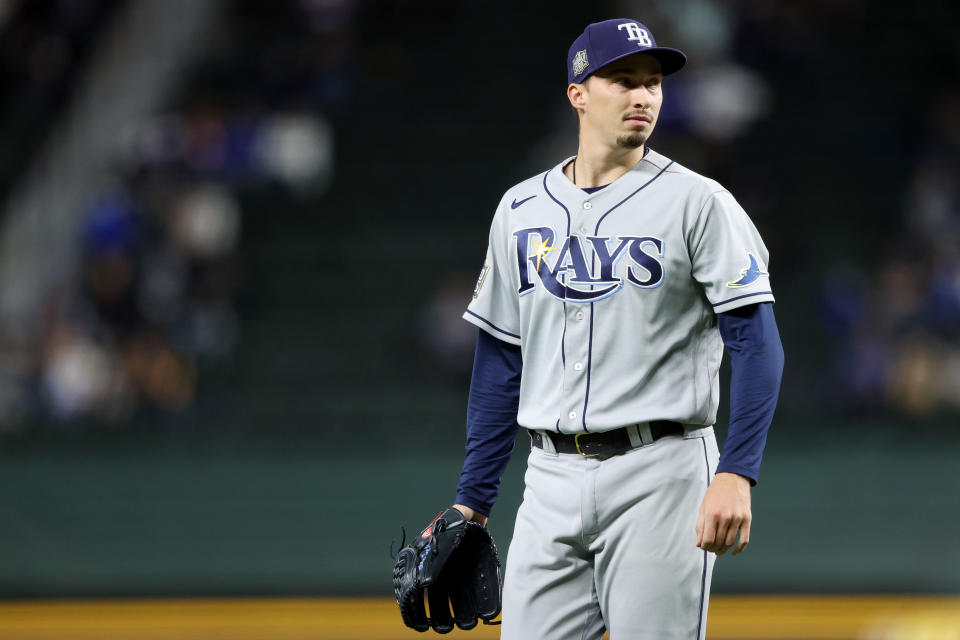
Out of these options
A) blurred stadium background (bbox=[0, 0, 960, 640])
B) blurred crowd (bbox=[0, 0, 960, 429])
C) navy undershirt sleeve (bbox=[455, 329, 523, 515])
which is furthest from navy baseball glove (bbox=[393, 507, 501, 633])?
blurred crowd (bbox=[0, 0, 960, 429])

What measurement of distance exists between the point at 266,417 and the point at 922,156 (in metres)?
5.68

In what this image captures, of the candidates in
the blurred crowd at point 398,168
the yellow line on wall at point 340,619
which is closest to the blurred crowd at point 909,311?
the blurred crowd at point 398,168

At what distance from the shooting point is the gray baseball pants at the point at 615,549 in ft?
8.90

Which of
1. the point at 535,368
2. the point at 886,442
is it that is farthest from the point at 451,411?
the point at 535,368

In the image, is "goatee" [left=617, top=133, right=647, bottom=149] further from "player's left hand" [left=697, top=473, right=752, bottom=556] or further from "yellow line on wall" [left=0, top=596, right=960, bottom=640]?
"yellow line on wall" [left=0, top=596, right=960, bottom=640]

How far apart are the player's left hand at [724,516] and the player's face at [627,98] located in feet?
2.61

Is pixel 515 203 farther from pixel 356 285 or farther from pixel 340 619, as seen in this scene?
pixel 356 285

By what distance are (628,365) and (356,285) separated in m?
7.63

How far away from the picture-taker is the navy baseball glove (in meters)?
3.04

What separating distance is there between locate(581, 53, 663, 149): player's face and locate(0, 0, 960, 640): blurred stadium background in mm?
4116

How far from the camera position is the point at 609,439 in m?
2.82

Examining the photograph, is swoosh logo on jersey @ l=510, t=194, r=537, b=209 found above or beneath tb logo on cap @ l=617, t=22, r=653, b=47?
beneath

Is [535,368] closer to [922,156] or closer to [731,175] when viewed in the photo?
[731,175]

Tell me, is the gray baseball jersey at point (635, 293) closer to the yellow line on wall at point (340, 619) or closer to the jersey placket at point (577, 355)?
the jersey placket at point (577, 355)
